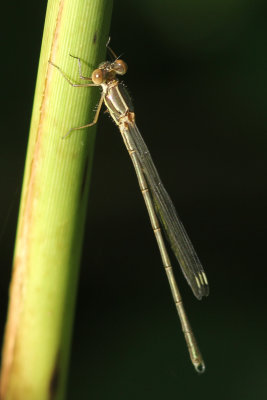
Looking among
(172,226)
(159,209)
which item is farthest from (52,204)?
(172,226)

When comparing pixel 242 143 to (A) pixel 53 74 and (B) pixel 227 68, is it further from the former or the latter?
(A) pixel 53 74

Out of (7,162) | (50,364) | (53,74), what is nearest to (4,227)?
(7,162)

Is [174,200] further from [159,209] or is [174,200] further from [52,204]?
[52,204]

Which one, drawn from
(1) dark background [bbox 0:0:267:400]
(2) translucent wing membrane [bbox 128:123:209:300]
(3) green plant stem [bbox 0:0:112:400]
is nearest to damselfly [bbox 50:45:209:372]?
(2) translucent wing membrane [bbox 128:123:209:300]

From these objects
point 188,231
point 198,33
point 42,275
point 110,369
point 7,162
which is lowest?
point 42,275

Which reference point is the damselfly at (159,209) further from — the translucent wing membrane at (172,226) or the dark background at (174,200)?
the dark background at (174,200)

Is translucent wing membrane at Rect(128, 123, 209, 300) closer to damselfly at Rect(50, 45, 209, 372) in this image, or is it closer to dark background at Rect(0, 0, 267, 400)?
damselfly at Rect(50, 45, 209, 372)
